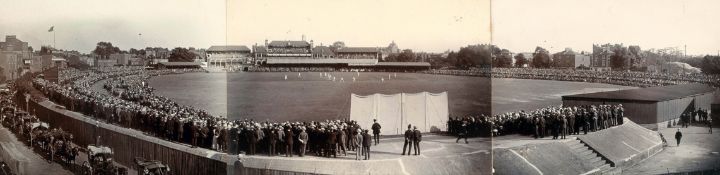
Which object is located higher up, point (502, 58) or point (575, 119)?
point (502, 58)

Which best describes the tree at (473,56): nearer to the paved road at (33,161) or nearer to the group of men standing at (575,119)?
the group of men standing at (575,119)

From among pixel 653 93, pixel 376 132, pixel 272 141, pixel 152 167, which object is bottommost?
pixel 152 167

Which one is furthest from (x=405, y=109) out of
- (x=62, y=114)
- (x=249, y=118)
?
(x=62, y=114)

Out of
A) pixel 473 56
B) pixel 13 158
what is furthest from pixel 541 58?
pixel 13 158

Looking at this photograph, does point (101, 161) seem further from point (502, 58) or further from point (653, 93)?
point (653, 93)

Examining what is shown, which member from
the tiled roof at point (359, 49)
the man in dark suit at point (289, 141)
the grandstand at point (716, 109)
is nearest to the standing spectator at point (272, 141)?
the man in dark suit at point (289, 141)

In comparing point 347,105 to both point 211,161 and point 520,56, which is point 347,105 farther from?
point 520,56

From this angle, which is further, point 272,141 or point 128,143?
point 128,143
